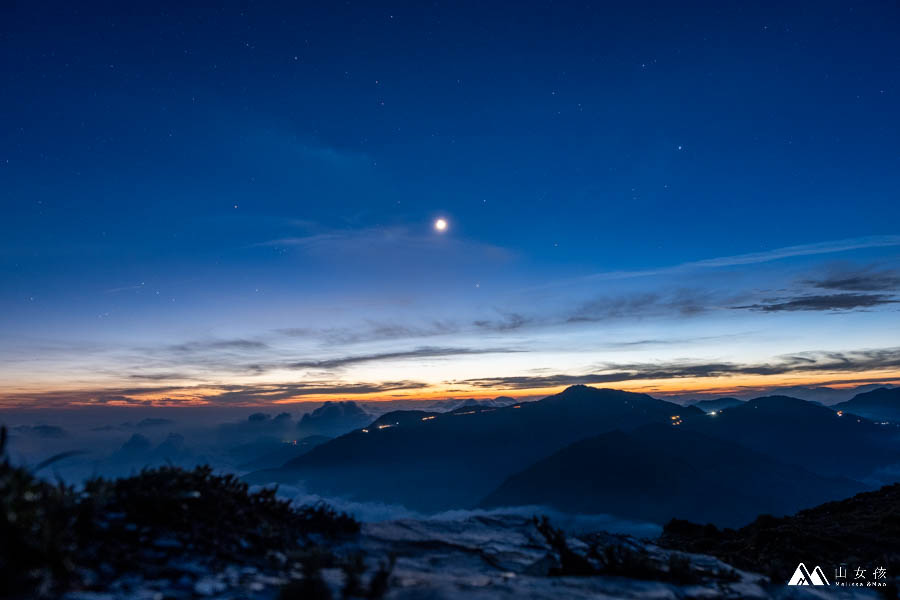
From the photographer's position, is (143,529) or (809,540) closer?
(143,529)

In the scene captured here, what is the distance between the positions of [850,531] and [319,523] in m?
18.2

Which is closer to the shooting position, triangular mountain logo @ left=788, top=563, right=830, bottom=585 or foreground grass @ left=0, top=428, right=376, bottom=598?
foreground grass @ left=0, top=428, right=376, bottom=598

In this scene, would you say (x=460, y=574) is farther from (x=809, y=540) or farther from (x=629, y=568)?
(x=809, y=540)

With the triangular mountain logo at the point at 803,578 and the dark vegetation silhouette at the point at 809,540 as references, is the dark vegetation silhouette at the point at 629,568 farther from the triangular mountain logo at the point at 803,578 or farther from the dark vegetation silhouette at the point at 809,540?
the dark vegetation silhouette at the point at 809,540

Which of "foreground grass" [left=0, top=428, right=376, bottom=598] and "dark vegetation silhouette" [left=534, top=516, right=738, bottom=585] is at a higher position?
"foreground grass" [left=0, top=428, right=376, bottom=598]

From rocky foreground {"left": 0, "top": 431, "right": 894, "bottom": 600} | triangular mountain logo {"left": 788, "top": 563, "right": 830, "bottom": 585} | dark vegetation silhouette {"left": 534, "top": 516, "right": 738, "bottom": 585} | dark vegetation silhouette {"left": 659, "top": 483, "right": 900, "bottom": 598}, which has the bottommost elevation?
dark vegetation silhouette {"left": 659, "top": 483, "right": 900, "bottom": 598}

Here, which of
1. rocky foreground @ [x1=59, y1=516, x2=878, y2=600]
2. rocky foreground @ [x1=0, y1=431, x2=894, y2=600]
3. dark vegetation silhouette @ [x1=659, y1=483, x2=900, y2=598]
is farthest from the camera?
dark vegetation silhouette @ [x1=659, y1=483, x2=900, y2=598]

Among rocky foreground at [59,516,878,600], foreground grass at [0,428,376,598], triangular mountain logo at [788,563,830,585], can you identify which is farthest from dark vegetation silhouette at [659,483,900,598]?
foreground grass at [0,428,376,598]

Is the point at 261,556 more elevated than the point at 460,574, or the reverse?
the point at 261,556

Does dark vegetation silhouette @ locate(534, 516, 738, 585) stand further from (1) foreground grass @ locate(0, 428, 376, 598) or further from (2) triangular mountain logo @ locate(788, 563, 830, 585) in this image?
(1) foreground grass @ locate(0, 428, 376, 598)

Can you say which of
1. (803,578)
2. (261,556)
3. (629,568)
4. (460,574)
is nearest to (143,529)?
(261,556)

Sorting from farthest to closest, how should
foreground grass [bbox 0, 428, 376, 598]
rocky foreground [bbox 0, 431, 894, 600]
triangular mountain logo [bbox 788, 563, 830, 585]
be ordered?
triangular mountain logo [bbox 788, 563, 830, 585], rocky foreground [bbox 0, 431, 894, 600], foreground grass [bbox 0, 428, 376, 598]

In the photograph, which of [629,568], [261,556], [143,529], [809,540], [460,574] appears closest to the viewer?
[143,529]

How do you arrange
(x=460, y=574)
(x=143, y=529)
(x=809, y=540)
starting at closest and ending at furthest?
(x=143, y=529) → (x=460, y=574) → (x=809, y=540)
